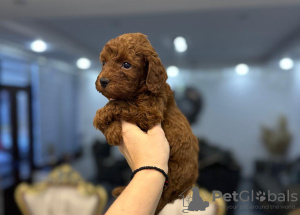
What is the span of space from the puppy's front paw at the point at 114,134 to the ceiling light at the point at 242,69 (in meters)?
2.03

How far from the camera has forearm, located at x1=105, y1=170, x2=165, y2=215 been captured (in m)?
0.53

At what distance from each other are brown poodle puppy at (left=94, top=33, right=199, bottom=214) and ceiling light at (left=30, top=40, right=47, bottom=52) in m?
2.22

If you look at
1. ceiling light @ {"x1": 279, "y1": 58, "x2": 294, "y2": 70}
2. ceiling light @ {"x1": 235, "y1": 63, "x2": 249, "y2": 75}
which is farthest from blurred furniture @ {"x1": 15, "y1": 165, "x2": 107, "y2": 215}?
ceiling light @ {"x1": 279, "y1": 58, "x2": 294, "y2": 70}

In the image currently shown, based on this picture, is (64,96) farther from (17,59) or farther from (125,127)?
(125,127)

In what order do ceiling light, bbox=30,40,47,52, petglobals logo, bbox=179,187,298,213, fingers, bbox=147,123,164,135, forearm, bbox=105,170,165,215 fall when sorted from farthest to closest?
ceiling light, bbox=30,40,47,52 → petglobals logo, bbox=179,187,298,213 → fingers, bbox=147,123,164,135 → forearm, bbox=105,170,165,215

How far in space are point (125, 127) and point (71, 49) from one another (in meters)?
2.13

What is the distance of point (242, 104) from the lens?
238 cm

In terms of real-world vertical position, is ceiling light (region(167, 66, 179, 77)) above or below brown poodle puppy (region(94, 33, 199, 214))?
above

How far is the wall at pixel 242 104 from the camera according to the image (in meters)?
2.33

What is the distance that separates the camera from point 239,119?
2395mm

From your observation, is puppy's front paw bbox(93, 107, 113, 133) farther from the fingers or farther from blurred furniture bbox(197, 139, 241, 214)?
blurred furniture bbox(197, 139, 241, 214)

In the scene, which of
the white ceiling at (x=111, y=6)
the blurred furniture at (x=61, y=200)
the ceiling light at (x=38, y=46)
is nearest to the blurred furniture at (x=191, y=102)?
the white ceiling at (x=111, y=6)

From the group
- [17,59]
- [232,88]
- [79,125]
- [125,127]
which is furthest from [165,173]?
[17,59]

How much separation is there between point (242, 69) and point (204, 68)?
39 cm
